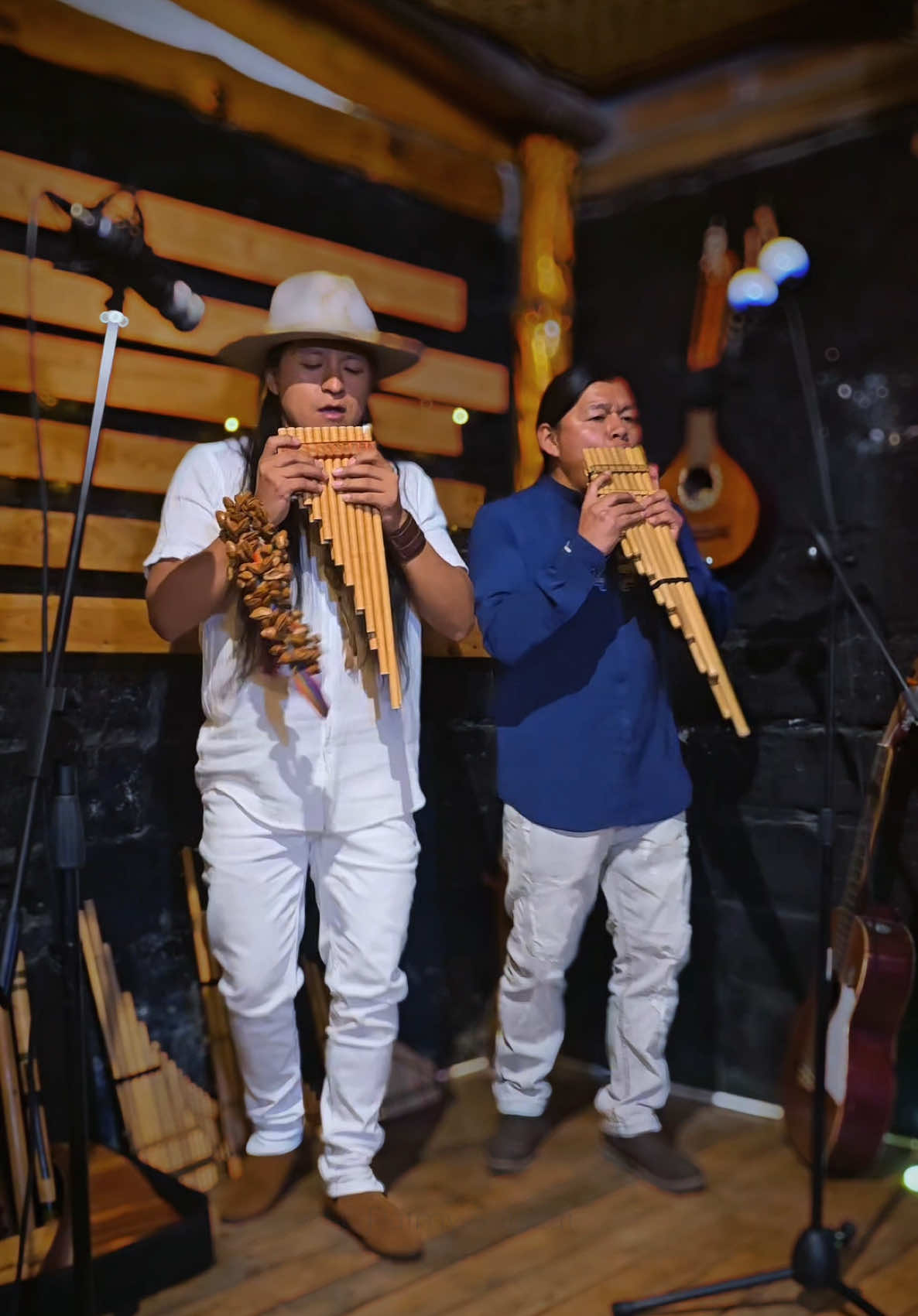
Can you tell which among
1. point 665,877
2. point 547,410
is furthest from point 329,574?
point 665,877

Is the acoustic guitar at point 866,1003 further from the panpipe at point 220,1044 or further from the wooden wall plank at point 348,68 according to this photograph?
the wooden wall plank at point 348,68

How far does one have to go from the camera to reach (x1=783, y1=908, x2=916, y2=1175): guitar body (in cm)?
237

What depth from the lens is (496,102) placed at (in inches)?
116

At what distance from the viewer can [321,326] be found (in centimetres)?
219

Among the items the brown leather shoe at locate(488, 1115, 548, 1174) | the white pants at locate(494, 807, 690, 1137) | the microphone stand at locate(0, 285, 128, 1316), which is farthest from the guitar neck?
the microphone stand at locate(0, 285, 128, 1316)

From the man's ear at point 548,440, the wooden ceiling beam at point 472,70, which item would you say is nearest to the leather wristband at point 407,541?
the man's ear at point 548,440

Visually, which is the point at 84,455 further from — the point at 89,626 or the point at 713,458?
the point at 713,458

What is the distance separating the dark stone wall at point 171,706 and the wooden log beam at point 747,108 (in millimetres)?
421

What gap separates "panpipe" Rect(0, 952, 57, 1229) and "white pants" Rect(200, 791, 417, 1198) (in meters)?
0.38

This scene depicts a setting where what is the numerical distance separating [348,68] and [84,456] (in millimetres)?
1161

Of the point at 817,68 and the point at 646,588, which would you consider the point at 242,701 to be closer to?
the point at 646,588

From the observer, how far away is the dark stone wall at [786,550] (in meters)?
2.60

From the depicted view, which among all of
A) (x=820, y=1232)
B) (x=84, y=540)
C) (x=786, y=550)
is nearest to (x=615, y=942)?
(x=820, y=1232)

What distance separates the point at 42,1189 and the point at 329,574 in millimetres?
1220
